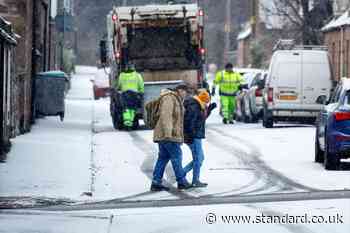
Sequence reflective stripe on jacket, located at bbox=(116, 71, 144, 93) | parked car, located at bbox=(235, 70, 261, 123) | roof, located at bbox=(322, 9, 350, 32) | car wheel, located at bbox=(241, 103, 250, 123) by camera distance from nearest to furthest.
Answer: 1. reflective stripe on jacket, located at bbox=(116, 71, 144, 93)
2. parked car, located at bbox=(235, 70, 261, 123)
3. car wheel, located at bbox=(241, 103, 250, 123)
4. roof, located at bbox=(322, 9, 350, 32)

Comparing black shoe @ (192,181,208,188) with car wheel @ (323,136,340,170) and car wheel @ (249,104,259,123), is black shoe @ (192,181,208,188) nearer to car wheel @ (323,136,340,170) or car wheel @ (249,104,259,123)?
car wheel @ (323,136,340,170)

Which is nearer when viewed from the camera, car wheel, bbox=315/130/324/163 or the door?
the door

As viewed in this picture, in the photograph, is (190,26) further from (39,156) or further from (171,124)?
(171,124)

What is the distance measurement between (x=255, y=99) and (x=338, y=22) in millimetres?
14339

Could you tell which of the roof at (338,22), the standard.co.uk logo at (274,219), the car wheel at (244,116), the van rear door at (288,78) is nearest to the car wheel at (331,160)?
the standard.co.uk logo at (274,219)

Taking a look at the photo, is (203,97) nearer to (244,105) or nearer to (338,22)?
(244,105)

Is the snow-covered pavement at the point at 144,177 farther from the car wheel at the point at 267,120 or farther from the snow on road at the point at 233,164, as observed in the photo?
the car wheel at the point at 267,120

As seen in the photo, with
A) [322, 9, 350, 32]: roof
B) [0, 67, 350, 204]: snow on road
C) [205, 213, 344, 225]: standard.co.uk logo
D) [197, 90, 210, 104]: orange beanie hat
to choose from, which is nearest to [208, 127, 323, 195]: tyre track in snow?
[0, 67, 350, 204]: snow on road

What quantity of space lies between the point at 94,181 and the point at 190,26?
43.4ft

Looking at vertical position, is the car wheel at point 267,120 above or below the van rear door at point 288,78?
below

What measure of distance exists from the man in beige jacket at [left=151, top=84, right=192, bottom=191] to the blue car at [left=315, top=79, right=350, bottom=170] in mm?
3193

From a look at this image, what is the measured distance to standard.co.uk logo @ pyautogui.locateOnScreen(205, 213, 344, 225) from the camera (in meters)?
14.0

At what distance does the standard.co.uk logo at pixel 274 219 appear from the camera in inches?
551

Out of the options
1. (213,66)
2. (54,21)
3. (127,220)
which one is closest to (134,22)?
(54,21)
